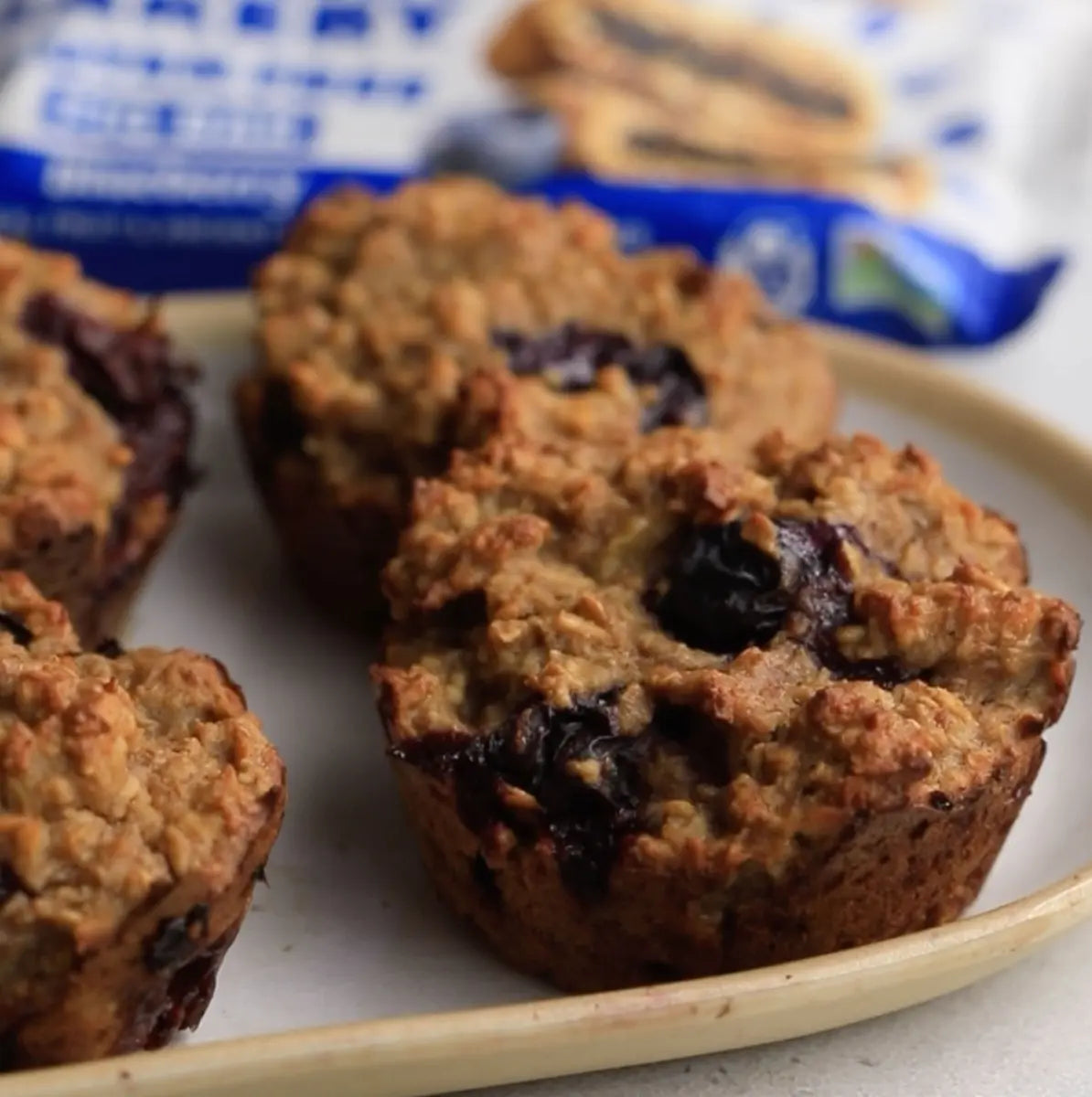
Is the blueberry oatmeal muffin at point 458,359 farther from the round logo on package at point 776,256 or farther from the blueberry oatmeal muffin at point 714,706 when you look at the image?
the round logo on package at point 776,256

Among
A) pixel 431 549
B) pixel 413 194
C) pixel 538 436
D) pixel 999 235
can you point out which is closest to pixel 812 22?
pixel 999 235

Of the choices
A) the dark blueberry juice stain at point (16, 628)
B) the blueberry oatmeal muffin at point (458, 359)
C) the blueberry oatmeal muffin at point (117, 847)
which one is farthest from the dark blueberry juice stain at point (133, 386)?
the blueberry oatmeal muffin at point (117, 847)

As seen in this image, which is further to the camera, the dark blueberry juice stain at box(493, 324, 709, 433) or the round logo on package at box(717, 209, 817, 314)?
the round logo on package at box(717, 209, 817, 314)

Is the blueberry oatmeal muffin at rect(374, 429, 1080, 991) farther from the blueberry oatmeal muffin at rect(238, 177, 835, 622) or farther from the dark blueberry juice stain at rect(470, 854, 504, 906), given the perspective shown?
the blueberry oatmeal muffin at rect(238, 177, 835, 622)

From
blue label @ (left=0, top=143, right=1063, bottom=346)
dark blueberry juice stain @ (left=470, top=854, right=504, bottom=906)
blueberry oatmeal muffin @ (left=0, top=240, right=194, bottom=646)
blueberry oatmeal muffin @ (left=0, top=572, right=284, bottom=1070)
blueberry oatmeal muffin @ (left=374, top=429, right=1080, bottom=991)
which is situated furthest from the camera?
blue label @ (left=0, top=143, right=1063, bottom=346)

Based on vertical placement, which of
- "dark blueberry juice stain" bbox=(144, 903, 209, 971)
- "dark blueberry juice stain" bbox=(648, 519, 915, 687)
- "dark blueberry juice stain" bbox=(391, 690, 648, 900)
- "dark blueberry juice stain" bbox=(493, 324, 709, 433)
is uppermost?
"dark blueberry juice stain" bbox=(648, 519, 915, 687)

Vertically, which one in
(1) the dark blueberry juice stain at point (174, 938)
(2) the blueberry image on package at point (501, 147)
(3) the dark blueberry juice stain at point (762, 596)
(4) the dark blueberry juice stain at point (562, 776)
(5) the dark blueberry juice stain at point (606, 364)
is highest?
(3) the dark blueberry juice stain at point (762, 596)

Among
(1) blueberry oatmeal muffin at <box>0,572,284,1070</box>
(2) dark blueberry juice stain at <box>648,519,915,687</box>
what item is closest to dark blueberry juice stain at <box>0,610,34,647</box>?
(1) blueberry oatmeal muffin at <box>0,572,284,1070</box>
